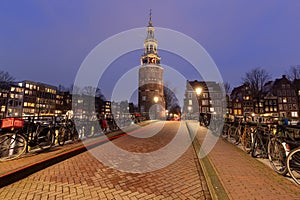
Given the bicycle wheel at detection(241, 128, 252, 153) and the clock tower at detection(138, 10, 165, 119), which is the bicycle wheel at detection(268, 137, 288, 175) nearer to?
the bicycle wheel at detection(241, 128, 252, 153)

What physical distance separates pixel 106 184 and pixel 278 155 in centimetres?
426

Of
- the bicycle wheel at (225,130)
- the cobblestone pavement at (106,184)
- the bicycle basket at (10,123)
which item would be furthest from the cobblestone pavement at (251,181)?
the bicycle basket at (10,123)

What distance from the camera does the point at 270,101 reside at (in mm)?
53500

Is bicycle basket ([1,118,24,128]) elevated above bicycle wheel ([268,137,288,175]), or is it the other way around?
bicycle basket ([1,118,24,128])

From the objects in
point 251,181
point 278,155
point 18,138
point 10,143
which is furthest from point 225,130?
point 10,143

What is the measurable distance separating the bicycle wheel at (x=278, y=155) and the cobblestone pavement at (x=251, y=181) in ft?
0.50

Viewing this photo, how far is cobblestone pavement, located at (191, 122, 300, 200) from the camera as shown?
304 centimetres

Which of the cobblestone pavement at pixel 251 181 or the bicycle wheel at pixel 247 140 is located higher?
the bicycle wheel at pixel 247 140

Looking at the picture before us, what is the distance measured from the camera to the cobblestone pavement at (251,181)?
9.99 feet

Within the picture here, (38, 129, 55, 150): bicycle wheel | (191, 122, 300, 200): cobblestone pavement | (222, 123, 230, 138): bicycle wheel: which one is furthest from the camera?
(222, 123, 230, 138): bicycle wheel

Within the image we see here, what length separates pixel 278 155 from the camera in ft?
13.5

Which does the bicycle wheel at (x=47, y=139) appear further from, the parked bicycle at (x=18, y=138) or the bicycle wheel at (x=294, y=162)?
the bicycle wheel at (x=294, y=162)

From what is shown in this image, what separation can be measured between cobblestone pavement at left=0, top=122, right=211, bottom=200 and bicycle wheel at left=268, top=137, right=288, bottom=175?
186 cm

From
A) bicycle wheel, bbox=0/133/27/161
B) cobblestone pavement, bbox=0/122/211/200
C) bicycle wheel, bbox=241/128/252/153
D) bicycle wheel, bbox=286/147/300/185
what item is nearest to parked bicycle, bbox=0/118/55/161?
bicycle wheel, bbox=0/133/27/161
